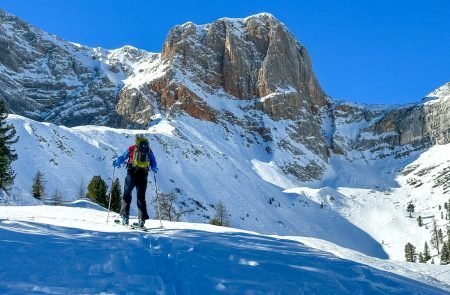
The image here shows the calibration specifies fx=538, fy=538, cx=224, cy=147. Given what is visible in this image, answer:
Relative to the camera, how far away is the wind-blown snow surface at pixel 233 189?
95.2 meters

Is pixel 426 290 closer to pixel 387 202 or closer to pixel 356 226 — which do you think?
pixel 356 226

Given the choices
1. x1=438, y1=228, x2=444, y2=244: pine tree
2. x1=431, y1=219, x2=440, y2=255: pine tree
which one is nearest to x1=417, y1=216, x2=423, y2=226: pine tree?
x1=431, y1=219, x2=440, y2=255: pine tree

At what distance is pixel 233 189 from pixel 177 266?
11207 cm

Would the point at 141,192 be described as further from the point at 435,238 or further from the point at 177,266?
the point at 435,238

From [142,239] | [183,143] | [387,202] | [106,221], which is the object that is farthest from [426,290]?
[387,202]

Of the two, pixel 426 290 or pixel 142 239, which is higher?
pixel 142 239

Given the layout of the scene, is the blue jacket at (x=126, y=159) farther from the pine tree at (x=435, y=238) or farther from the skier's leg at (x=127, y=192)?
the pine tree at (x=435, y=238)

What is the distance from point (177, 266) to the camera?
28.0 ft

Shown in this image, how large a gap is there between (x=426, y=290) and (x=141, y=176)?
768 centimetres

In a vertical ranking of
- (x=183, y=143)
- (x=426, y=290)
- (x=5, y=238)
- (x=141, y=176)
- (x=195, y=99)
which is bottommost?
(x=426, y=290)

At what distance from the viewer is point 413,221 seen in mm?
140750

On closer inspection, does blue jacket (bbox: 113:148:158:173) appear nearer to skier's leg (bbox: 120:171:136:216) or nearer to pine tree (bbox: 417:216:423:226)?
skier's leg (bbox: 120:171:136:216)

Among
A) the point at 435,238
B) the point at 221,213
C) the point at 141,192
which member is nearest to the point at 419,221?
the point at 435,238

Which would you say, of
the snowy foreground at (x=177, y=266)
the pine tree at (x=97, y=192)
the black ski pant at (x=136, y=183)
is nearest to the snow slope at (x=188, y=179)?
the pine tree at (x=97, y=192)
